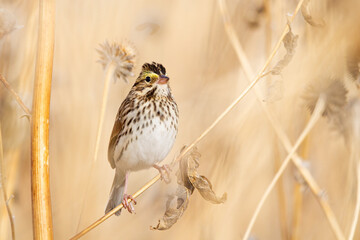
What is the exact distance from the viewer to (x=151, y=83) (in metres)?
1.76

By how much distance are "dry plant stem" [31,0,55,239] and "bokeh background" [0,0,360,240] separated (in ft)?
2.35

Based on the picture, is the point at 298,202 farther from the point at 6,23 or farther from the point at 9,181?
the point at 6,23

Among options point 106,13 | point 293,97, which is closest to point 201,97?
point 293,97

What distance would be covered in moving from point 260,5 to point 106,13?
0.63 metres

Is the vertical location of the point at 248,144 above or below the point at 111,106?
below

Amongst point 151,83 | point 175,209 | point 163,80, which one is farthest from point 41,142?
point 151,83

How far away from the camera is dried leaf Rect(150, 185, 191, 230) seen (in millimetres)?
1169

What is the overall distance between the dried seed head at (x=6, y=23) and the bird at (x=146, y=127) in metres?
0.45

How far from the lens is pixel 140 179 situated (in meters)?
2.22

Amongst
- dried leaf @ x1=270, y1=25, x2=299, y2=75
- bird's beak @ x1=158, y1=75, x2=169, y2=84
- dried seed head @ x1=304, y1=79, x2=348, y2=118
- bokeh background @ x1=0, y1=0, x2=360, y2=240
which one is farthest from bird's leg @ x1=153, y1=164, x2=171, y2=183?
dried leaf @ x1=270, y1=25, x2=299, y2=75

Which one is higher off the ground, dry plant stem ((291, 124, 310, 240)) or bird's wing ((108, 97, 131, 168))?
bird's wing ((108, 97, 131, 168))

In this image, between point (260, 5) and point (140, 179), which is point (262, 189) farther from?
point (260, 5)

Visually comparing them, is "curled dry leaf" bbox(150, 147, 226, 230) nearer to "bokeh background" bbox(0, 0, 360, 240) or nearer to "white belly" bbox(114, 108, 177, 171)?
"white belly" bbox(114, 108, 177, 171)

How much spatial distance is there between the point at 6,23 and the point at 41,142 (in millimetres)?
531
